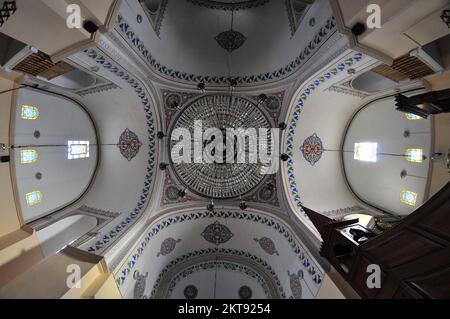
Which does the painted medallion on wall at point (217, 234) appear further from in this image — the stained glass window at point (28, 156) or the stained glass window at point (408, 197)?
the stained glass window at point (28, 156)

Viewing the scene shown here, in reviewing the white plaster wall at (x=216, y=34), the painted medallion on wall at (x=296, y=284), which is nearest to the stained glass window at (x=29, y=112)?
the white plaster wall at (x=216, y=34)

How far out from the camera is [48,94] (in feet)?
19.6

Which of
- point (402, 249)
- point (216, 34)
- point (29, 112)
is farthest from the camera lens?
point (216, 34)

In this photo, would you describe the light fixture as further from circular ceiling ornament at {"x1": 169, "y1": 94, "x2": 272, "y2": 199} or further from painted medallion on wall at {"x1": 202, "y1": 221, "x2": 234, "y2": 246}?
painted medallion on wall at {"x1": 202, "y1": 221, "x2": 234, "y2": 246}

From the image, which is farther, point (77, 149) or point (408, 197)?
point (77, 149)

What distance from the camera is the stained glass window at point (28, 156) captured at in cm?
540

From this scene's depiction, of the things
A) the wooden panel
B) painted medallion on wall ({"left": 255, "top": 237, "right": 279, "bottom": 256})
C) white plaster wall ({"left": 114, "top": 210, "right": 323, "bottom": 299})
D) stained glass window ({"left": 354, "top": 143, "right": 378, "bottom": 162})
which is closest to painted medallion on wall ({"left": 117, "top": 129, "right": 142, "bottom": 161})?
white plaster wall ({"left": 114, "top": 210, "right": 323, "bottom": 299})

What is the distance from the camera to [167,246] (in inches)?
266

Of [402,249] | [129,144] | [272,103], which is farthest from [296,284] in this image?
[129,144]

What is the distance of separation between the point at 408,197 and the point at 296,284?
10.3 feet

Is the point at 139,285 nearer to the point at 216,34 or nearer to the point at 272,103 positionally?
the point at 272,103

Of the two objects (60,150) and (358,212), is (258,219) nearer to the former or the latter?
(358,212)

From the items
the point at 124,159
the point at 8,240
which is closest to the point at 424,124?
the point at 124,159

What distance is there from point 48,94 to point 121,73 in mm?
2249
